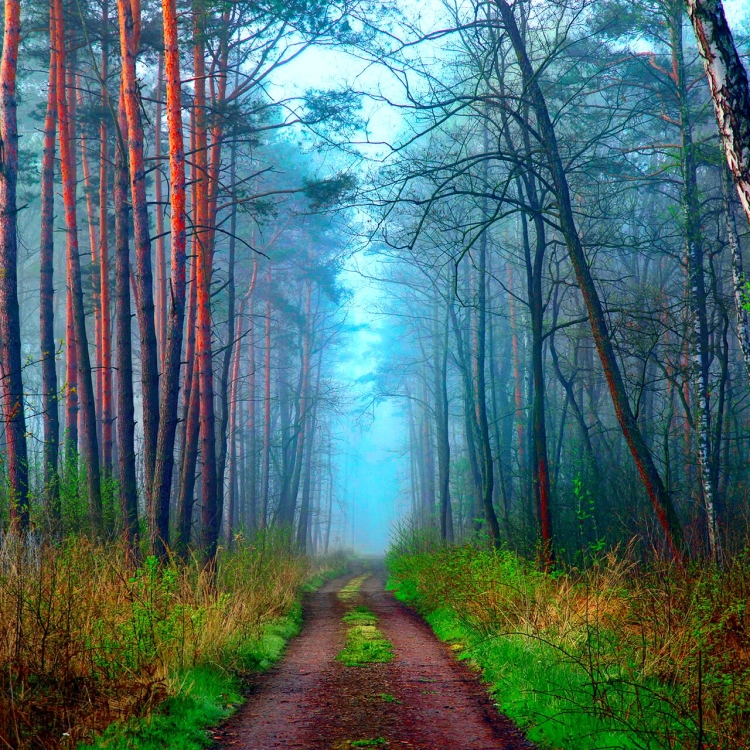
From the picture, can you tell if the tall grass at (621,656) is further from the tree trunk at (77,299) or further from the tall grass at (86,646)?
the tree trunk at (77,299)

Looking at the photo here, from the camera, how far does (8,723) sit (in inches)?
162

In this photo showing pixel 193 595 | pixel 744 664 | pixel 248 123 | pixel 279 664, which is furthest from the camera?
pixel 248 123

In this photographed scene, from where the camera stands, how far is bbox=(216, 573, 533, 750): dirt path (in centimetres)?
502

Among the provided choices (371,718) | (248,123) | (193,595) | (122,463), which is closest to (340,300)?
(248,123)

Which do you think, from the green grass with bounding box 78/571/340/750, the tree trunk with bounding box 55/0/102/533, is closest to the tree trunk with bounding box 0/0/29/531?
the tree trunk with bounding box 55/0/102/533

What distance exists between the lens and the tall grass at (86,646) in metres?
4.44

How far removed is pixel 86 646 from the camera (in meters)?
5.36

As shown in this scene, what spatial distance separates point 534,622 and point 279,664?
2950 millimetres

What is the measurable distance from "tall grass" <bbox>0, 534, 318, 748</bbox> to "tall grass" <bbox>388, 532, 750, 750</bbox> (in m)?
2.84

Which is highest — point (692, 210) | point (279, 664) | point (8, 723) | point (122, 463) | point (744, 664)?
point (692, 210)

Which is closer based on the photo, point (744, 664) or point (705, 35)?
point (705, 35)

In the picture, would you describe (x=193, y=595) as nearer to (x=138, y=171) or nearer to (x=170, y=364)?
(x=170, y=364)

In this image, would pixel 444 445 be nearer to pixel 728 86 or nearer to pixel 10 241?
pixel 10 241

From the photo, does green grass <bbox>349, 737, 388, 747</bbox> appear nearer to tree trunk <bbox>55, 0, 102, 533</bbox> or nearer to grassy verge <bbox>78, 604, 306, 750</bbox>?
grassy verge <bbox>78, 604, 306, 750</bbox>
